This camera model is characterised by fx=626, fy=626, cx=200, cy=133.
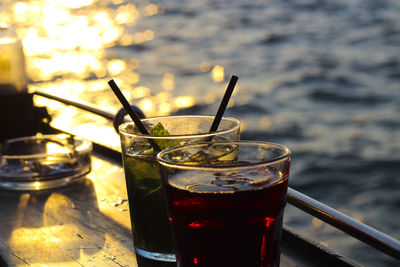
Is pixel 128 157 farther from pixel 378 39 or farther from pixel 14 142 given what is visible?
pixel 378 39

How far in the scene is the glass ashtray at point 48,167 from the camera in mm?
1202

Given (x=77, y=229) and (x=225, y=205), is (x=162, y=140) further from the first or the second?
(x=77, y=229)

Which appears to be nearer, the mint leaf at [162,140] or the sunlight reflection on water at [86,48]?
the mint leaf at [162,140]

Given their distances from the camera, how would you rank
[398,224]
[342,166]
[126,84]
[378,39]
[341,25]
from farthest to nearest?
[341,25] < [378,39] < [126,84] < [342,166] < [398,224]

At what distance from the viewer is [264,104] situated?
6.47 meters

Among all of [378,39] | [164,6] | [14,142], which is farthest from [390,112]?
[164,6]

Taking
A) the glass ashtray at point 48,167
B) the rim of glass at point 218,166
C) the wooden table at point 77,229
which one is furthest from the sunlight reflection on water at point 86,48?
the rim of glass at point 218,166

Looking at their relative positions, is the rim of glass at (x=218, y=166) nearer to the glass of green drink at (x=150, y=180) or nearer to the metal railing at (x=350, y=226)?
the glass of green drink at (x=150, y=180)

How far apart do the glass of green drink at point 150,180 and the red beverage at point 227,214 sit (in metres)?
0.12

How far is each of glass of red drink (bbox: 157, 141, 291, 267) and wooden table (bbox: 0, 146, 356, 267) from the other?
0.17 metres

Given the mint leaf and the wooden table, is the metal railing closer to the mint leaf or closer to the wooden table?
the wooden table

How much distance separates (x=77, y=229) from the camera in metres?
0.99

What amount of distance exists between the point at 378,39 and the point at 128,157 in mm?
8662

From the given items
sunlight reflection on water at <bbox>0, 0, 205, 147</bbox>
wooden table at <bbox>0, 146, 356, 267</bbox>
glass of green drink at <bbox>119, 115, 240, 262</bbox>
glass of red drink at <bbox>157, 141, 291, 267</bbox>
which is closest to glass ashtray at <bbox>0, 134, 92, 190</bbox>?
wooden table at <bbox>0, 146, 356, 267</bbox>
